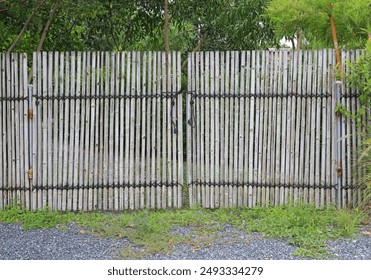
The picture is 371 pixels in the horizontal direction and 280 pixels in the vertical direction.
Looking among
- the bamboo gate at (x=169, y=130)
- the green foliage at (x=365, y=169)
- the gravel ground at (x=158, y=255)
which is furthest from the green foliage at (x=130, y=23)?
the green foliage at (x=365, y=169)

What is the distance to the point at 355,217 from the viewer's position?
520 cm

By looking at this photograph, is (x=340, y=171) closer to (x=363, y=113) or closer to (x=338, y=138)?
(x=338, y=138)

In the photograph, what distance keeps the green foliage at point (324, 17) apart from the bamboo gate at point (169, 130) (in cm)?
48

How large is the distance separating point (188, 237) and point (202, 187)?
1045 millimetres

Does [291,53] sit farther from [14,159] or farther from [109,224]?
[14,159]

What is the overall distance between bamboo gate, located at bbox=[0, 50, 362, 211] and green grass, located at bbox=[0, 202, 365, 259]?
23 cm

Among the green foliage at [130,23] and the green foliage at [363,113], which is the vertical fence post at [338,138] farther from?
the green foliage at [130,23]

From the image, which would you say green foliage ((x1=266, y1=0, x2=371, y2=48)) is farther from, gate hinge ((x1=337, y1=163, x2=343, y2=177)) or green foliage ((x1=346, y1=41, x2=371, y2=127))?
gate hinge ((x1=337, y1=163, x2=343, y2=177))

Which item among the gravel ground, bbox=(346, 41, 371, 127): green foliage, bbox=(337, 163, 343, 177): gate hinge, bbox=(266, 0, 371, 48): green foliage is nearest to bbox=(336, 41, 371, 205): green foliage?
bbox=(346, 41, 371, 127): green foliage

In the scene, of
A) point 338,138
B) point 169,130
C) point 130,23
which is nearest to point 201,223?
point 169,130

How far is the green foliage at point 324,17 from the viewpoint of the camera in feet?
18.6

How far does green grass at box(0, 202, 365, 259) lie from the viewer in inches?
182

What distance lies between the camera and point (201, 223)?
5.29 metres

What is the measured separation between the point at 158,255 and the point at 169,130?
1770 mm
